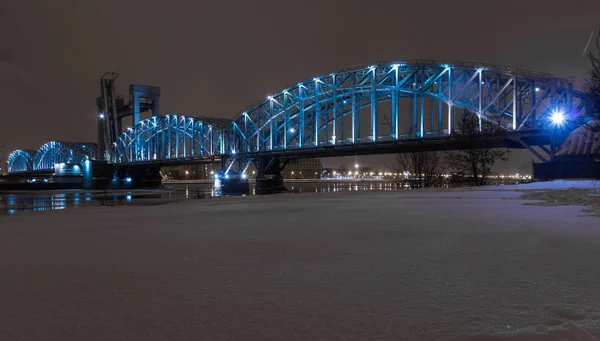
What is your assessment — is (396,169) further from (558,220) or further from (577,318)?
(577,318)

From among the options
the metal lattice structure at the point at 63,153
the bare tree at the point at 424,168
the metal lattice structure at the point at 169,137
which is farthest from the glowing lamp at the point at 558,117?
the metal lattice structure at the point at 63,153

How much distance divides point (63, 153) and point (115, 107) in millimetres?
49087

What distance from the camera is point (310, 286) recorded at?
566 cm

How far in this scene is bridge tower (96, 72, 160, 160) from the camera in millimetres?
117938

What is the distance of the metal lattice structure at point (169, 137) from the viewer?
309 ft

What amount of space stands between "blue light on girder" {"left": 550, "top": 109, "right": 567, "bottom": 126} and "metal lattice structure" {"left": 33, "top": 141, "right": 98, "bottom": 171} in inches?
5235

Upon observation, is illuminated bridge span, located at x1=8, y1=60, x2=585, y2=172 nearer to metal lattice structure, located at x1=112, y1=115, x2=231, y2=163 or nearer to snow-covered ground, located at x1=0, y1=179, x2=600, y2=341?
metal lattice structure, located at x1=112, y1=115, x2=231, y2=163

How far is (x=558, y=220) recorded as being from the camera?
38.8ft

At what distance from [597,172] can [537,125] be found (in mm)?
14957

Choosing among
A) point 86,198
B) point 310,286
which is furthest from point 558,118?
point 86,198

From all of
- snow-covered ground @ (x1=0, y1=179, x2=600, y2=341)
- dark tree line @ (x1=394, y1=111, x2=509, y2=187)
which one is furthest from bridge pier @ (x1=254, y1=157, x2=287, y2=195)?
snow-covered ground @ (x1=0, y1=179, x2=600, y2=341)

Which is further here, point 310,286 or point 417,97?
point 417,97

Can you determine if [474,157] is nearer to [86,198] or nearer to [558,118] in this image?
[558,118]

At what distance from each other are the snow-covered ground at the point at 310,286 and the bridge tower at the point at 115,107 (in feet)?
395
